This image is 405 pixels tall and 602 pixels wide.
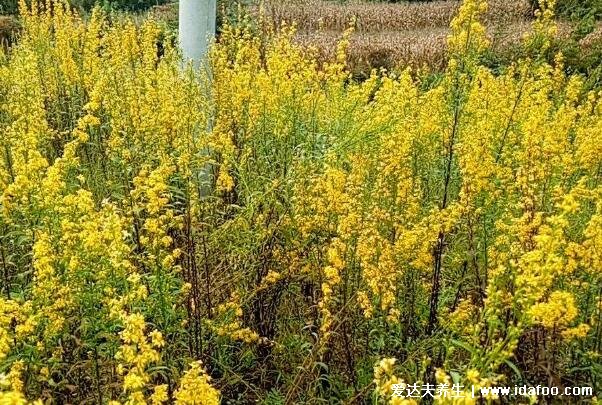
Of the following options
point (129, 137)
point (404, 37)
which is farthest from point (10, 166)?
point (404, 37)

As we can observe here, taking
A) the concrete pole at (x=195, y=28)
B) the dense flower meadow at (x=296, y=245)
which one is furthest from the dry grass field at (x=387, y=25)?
the dense flower meadow at (x=296, y=245)

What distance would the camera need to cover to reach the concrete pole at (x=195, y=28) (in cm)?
449

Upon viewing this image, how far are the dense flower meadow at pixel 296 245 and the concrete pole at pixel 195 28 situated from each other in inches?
4.9

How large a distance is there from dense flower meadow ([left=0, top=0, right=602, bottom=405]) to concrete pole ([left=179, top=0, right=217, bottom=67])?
123mm

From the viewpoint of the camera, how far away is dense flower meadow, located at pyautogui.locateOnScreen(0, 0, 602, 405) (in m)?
2.62

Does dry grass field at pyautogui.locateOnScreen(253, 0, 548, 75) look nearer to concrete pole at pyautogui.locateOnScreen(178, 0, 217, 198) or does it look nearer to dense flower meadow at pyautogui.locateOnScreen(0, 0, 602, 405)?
concrete pole at pyautogui.locateOnScreen(178, 0, 217, 198)

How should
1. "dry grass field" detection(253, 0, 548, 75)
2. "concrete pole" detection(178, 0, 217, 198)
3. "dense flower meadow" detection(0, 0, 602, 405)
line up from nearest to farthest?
"dense flower meadow" detection(0, 0, 602, 405) → "concrete pole" detection(178, 0, 217, 198) → "dry grass field" detection(253, 0, 548, 75)

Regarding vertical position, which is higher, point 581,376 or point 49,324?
point 49,324

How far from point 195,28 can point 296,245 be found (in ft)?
5.86

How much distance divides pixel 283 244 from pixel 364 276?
0.82m

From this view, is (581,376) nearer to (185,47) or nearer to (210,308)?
(210,308)

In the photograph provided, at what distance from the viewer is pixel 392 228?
3.53 meters

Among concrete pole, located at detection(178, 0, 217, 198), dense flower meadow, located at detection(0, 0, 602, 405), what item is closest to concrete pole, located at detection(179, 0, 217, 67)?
concrete pole, located at detection(178, 0, 217, 198)

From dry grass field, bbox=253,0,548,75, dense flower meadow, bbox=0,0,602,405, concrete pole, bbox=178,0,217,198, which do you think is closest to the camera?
dense flower meadow, bbox=0,0,602,405
